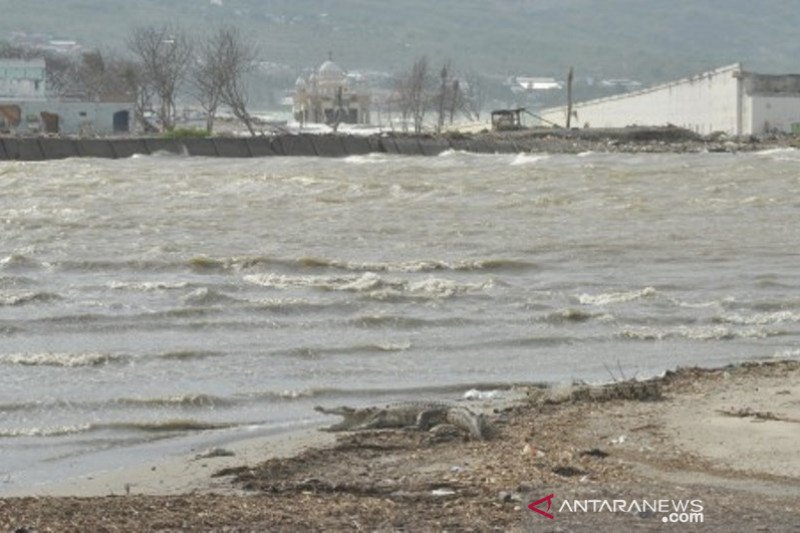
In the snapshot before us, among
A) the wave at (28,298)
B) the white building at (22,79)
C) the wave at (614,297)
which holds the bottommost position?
the wave at (614,297)

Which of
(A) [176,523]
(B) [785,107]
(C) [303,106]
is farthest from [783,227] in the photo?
(C) [303,106]

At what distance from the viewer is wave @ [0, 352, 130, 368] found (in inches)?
661

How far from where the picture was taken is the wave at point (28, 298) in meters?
21.8

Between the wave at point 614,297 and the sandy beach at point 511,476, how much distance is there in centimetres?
731

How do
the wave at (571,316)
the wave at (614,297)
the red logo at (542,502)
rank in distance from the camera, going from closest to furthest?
the red logo at (542,502) < the wave at (571,316) < the wave at (614,297)

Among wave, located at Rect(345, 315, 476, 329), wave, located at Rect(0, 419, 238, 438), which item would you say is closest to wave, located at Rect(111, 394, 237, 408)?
wave, located at Rect(0, 419, 238, 438)

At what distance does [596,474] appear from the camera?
1015cm

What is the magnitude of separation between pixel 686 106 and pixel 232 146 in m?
32.2

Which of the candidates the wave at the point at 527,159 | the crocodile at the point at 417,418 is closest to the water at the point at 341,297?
the crocodile at the point at 417,418

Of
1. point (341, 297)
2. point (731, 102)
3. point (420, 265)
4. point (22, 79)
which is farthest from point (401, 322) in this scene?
point (22, 79)

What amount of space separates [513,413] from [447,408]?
2.23 ft

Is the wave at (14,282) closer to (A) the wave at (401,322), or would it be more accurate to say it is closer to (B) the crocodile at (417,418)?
(A) the wave at (401,322)

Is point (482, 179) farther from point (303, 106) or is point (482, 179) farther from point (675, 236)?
point (303, 106)

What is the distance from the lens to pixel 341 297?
22266 millimetres
